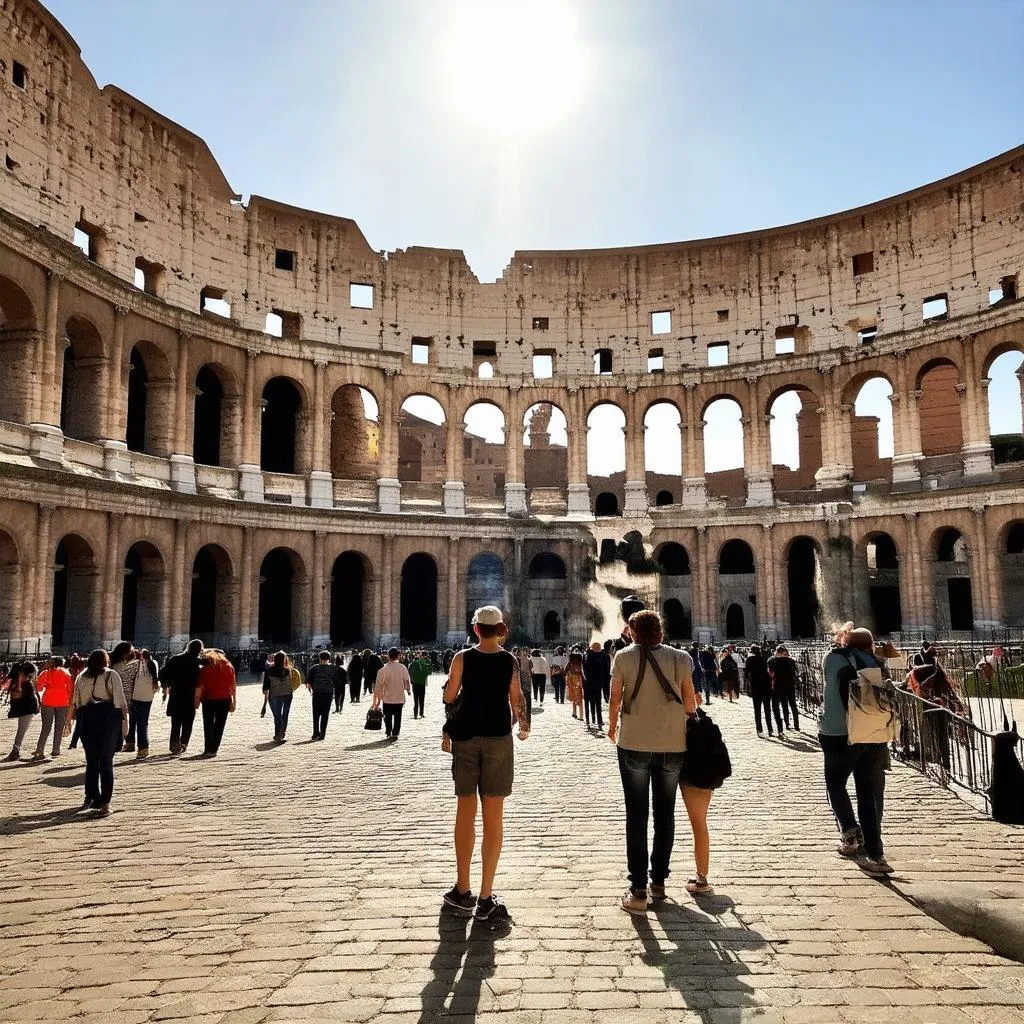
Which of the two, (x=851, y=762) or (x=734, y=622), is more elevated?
(x=734, y=622)

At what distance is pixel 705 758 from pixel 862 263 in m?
33.0

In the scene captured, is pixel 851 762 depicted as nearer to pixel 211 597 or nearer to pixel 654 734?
pixel 654 734

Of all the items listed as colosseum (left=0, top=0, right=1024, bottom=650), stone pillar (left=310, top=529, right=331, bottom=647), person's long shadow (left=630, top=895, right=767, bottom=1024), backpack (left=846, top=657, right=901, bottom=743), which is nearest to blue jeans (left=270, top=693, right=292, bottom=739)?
person's long shadow (left=630, top=895, right=767, bottom=1024)

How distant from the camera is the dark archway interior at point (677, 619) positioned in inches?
1367

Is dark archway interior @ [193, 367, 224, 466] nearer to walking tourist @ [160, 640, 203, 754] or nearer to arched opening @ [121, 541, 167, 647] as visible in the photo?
arched opening @ [121, 541, 167, 647]

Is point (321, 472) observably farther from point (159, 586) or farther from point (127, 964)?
point (127, 964)

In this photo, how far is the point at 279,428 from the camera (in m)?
34.7

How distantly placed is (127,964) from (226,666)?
22.3 ft

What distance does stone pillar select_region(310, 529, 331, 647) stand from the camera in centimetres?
3011

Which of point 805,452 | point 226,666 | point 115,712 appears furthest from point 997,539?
point 115,712

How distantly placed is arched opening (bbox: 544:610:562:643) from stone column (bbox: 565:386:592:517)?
427 cm

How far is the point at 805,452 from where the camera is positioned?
38.2 meters

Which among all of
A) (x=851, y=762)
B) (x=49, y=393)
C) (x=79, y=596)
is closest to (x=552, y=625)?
(x=79, y=596)

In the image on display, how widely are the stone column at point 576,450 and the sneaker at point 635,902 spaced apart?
29.3 metres
